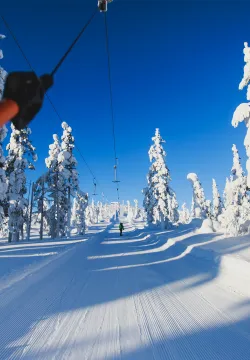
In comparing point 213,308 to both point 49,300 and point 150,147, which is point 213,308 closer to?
point 49,300

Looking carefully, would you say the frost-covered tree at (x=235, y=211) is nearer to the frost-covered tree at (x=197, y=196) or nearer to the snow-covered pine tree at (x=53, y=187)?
the snow-covered pine tree at (x=53, y=187)

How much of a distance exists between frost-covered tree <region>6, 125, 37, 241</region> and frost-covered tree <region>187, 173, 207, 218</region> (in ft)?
132

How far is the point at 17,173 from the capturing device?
28.3 m

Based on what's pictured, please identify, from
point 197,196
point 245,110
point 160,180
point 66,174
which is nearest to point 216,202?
point 197,196

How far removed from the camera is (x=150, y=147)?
45781 millimetres

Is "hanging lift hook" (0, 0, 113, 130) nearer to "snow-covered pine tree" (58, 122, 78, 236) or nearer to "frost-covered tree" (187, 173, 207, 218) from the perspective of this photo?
"snow-covered pine tree" (58, 122, 78, 236)

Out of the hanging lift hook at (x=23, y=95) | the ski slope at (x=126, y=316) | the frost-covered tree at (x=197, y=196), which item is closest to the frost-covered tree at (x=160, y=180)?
the frost-covered tree at (x=197, y=196)

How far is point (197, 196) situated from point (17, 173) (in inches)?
1716

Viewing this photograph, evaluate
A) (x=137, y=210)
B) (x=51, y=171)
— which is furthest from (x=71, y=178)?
(x=137, y=210)

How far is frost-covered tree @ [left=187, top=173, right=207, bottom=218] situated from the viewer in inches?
2250

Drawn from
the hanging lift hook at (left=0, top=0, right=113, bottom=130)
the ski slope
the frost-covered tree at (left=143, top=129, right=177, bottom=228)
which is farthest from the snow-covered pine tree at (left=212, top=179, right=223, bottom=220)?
the hanging lift hook at (left=0, top=0, right=113, bottom=130)

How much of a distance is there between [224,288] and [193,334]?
3.08 m

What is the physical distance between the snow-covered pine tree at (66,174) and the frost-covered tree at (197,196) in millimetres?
32657

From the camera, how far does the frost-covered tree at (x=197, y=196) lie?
188 ft
